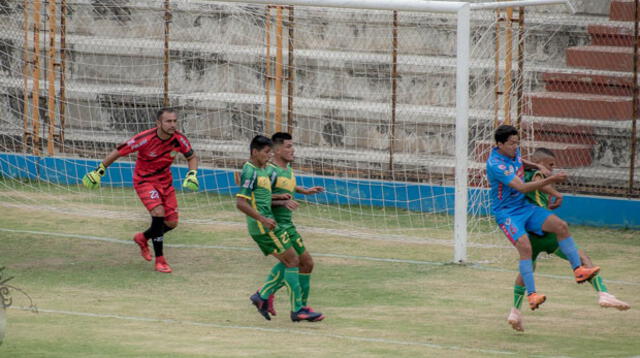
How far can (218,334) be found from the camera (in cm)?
961

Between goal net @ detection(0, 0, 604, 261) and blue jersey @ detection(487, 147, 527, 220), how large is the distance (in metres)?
5.52

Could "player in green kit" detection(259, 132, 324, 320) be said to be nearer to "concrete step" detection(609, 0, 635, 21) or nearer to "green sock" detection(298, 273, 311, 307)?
"green sock" detection(298, 273, 311, 307)

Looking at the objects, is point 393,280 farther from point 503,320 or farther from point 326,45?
point 326,45

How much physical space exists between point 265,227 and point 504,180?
2.04m

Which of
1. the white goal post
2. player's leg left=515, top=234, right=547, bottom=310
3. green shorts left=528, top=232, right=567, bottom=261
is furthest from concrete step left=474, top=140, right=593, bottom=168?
player's leg left=515, top=234, right=547, bottom=310

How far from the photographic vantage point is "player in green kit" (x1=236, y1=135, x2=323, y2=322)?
10266mm

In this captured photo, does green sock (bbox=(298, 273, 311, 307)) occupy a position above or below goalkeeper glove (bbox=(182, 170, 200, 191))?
below

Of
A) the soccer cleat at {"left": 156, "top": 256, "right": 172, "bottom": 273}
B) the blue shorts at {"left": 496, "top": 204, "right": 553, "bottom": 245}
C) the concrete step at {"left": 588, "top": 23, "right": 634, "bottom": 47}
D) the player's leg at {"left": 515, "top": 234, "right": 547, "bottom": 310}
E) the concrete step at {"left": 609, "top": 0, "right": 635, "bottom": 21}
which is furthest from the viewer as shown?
the concrete step at {"left": 609, "top": 0, "right": 635, "bottom": 21}

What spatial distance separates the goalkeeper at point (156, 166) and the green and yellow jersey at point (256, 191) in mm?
2640

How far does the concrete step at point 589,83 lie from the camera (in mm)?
18469

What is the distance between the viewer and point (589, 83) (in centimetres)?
1884

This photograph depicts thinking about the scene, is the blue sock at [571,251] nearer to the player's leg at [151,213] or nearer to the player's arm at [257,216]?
the player's arm at [257,216]

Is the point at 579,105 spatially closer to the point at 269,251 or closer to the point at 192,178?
the point at 192,178

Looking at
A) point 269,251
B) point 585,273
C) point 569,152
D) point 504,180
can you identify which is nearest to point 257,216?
point 269,251
